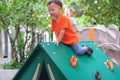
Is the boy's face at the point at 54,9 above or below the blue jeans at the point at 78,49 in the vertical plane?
above

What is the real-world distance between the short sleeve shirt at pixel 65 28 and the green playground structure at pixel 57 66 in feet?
0.33

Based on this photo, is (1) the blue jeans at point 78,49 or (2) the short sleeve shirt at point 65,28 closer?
(2) the short sleeve shirt at point 65,28

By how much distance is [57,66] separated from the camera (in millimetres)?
5410

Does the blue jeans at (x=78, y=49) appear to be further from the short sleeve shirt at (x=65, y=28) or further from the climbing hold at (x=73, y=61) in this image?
the climbing hold at (x=73, y=61)

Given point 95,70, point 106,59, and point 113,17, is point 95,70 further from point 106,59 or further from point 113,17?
point 113,17

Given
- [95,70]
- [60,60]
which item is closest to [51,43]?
[60,60]

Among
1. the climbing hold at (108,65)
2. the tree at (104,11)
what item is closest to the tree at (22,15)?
the tree at (104,11)

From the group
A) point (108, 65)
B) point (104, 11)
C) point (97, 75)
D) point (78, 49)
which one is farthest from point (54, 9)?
point (104, 11)

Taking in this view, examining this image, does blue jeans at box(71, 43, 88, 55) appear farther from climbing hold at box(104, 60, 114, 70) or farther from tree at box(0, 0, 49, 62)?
tree at box(0, 0, 49, 62)

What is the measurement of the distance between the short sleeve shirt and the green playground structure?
101 mm

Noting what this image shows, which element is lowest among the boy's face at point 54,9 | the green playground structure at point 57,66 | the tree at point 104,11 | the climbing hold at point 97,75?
the climbing hold at point 97,75

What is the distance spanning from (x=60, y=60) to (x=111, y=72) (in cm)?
115

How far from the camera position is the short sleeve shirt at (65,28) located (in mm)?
5648

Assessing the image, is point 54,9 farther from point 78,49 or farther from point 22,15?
point 22,15
